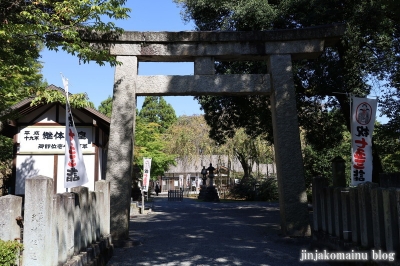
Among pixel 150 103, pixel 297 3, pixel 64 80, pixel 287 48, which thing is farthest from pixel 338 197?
pixel 150 103

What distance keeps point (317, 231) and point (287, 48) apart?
4.72 meters

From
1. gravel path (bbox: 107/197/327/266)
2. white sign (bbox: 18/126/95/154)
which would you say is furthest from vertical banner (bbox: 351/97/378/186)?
white sign (bbox: 18/126/95/154)

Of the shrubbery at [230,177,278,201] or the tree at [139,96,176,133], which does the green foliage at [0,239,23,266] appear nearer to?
the shrubbery at [230,177,278,201]

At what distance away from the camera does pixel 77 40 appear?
894cm

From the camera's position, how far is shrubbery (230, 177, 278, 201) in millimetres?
29766

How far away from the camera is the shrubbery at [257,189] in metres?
29.8

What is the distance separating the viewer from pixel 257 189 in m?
30.6

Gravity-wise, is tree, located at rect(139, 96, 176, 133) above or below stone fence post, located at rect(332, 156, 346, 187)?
above

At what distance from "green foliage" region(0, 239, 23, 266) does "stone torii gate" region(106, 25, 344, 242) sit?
526 centimetres

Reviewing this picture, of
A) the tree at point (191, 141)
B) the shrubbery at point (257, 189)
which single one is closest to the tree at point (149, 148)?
the tree at point (191, 141)

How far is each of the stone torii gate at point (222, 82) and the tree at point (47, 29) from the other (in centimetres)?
91

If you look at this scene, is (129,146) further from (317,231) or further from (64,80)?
(317,231)

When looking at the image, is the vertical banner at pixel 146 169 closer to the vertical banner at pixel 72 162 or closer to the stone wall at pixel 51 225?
the vertical banner at pixel 72 162

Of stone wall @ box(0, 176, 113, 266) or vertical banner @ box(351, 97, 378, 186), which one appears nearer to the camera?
stone wall @ box(0, 176, 113, 266)
